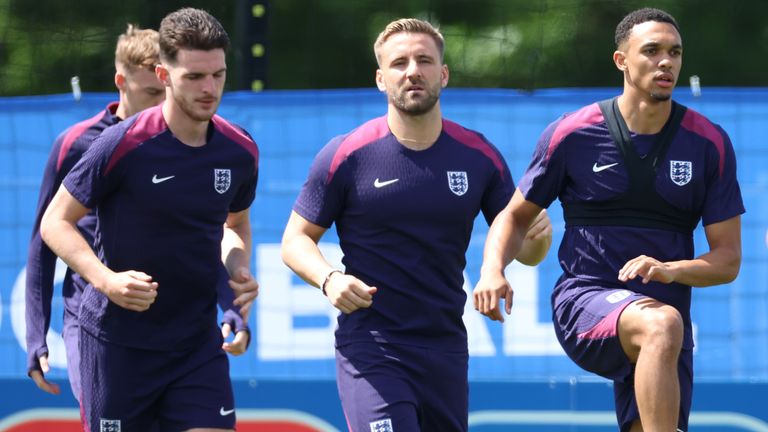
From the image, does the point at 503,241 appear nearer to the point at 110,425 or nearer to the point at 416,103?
the point at 416,103

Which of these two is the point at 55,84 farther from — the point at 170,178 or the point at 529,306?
the point at 170,178

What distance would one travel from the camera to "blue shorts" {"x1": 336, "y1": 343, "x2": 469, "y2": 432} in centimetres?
578

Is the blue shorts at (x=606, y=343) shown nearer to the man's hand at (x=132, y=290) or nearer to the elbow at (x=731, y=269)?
the elbow at (x=731, y=269)

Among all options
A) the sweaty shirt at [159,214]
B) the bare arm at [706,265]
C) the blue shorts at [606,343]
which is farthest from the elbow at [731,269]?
the sweaty shirt at [159,214]

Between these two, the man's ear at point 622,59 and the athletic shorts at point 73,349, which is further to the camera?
the athletic shorts at point 73,349

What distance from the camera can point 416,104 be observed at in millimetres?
5965

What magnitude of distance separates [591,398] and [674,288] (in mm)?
1830

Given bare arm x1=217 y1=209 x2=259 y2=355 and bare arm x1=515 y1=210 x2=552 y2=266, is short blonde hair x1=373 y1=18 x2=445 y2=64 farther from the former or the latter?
bare arm x1=217 y1=209 x2=259 y2=355

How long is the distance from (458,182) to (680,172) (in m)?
0.88

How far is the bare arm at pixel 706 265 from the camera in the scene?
5.49 metres

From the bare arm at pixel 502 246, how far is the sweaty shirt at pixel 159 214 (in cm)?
106

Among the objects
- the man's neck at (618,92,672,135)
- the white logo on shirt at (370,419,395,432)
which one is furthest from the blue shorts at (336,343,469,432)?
the man's neck at (618,92,672,135)

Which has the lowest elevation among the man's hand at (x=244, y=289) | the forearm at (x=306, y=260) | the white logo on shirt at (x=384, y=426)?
the white logo on shirt at (x=384, y=426)

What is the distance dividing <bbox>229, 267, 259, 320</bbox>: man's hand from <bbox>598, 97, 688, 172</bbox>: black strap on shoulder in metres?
1.56
